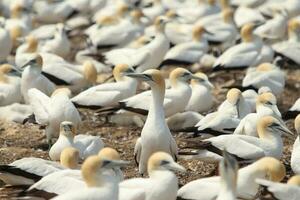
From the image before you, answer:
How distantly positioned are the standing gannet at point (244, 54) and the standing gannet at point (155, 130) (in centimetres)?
531

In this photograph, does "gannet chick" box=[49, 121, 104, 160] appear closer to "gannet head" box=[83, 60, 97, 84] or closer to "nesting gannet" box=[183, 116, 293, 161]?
"nesting gannet" box=[183, 116, 293, 161]

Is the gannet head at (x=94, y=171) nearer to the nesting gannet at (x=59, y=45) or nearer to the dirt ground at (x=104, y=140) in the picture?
the dirt ground at (x=104, y=140)

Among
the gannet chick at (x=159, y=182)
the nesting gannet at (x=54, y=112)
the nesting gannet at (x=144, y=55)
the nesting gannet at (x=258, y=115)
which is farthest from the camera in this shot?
the nesting gannet at (x=144, y=55)

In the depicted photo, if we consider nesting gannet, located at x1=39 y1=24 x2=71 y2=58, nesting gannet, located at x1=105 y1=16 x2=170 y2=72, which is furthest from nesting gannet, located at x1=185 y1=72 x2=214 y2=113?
nesting gannet, located at x1=39 y1=24 x2=71 y2=58

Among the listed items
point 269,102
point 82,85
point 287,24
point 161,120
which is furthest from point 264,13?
point 161,120

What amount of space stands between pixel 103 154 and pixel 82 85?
19.5 ft

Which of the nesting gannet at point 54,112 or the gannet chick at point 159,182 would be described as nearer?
the gannet chick at point 159,182

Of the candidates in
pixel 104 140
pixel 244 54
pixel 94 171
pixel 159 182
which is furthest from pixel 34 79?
pixel 94 171

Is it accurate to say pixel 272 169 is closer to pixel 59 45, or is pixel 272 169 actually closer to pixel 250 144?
pixel 250 144

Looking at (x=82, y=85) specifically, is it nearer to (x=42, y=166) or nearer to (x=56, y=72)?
(x=56, y=72)

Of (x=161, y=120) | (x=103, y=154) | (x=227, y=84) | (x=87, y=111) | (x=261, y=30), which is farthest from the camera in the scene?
(x=261, y=30)

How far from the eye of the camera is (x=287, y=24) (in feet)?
65.3

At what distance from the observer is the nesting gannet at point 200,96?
14.4 metres

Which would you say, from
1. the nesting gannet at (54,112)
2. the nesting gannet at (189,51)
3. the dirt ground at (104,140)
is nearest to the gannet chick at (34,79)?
the dirt ground at (104,140)
